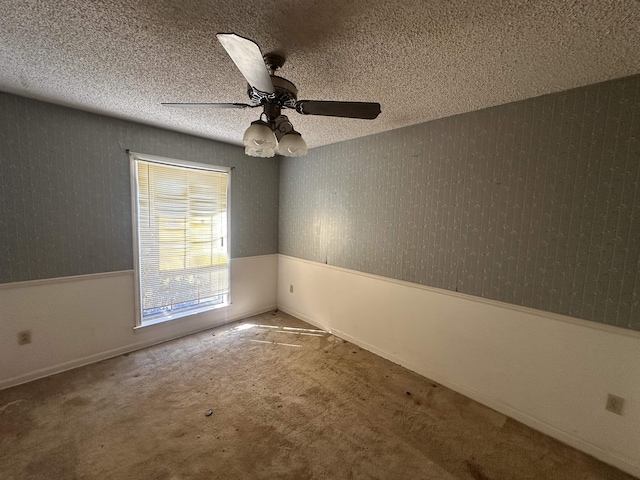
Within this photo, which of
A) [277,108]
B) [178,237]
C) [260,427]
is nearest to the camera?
[277,108]

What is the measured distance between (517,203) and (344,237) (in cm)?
171

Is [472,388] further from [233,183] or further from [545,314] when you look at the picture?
[233,183]

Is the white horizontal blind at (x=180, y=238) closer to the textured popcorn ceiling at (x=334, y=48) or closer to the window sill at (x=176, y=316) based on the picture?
the window sill at (x=176, y=316)

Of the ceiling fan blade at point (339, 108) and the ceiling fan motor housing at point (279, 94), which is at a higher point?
the ceiling fan motor housing at point (279, 94)

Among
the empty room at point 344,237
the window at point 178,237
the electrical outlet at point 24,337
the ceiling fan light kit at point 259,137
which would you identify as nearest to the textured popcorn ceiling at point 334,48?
the empty room at point 344,237

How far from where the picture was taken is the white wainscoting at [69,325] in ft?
7.36

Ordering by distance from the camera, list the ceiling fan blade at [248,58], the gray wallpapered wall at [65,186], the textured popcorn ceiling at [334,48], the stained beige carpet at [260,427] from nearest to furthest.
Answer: the ceiling fan blade at [248,58] → the textured popcorn ceiling at [334,48] → the stained beige carpet at [260,427] → the gray wallpapered wall at [65,186]

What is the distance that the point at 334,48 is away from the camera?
1.42 meters

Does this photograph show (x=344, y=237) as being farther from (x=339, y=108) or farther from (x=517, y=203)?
(x=339, y=108)

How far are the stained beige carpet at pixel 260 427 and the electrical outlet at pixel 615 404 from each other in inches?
13.9

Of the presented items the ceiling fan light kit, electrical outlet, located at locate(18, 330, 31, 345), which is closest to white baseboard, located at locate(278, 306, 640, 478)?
the ceiling fan light kit

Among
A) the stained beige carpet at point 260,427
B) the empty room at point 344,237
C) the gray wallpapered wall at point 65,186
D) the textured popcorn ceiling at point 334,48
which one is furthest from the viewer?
the gray wallpapered wall at point 65,186

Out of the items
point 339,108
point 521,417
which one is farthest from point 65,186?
point 521,417

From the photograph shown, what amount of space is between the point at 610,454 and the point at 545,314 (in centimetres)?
88
